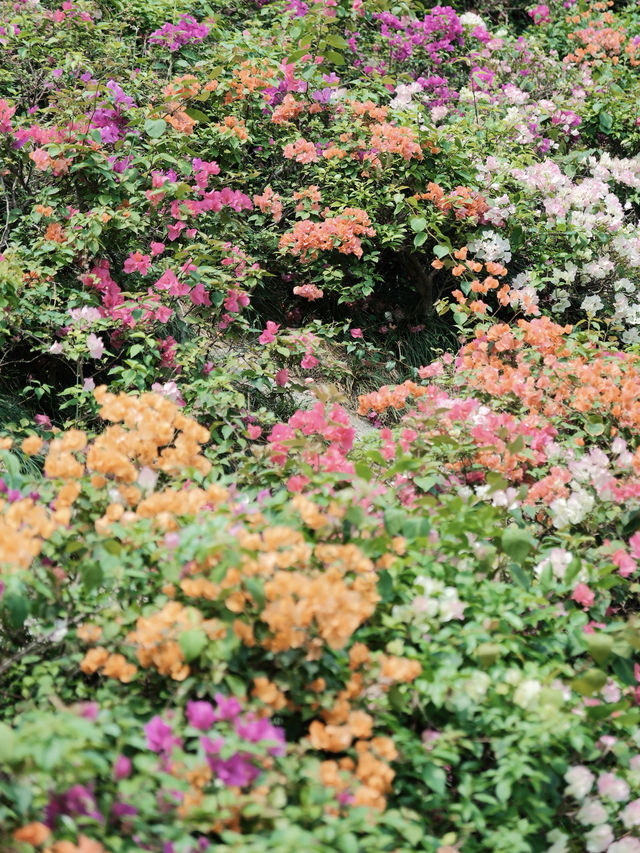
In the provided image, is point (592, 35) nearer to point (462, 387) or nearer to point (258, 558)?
point (462, 387)

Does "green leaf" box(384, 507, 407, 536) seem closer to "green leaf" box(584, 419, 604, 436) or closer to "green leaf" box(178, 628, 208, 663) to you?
"green leaf" box(178, 628, 208, 663)

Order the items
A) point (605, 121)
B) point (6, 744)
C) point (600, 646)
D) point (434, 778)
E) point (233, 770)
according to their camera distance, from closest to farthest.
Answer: point (6, 744)
point (233, 770)
point (434, 778)
point (600, 646)
point (605, 121)

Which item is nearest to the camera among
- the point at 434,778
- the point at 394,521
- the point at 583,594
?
the point at 434,778

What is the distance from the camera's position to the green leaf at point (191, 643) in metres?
1.54

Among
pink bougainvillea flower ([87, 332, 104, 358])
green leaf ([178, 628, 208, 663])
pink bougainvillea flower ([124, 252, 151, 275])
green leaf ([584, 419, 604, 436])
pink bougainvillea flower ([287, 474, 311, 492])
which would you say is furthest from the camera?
pink bougainvillea flower ([124, 252, 151, 275])

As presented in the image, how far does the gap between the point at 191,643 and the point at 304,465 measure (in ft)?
2.34

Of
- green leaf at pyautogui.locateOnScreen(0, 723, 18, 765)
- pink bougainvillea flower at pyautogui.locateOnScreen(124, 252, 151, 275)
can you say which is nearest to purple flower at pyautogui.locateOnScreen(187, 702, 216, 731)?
green leaf at pyautogui.locateOnScreen(0, 723, 18, 765)

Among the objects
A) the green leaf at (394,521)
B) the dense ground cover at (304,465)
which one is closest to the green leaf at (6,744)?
the dense ground cover at (304,465)

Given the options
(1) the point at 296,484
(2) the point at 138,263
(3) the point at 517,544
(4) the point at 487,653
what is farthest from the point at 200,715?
(2) the point at 138,263

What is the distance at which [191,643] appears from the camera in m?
1.54

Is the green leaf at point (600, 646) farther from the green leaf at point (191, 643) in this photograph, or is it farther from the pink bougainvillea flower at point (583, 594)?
the green leaf at point (191, 643)

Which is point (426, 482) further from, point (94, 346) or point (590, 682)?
point (94, 346)

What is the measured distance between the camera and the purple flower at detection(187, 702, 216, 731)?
1.50 m

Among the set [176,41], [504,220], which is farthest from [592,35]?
[176,41]
